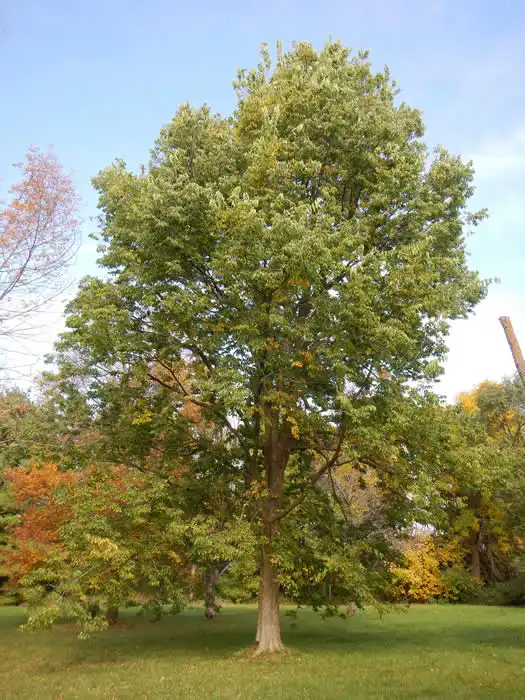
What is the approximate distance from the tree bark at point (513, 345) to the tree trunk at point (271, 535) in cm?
608

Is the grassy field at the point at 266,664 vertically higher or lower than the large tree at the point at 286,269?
lower

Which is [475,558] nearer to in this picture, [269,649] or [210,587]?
[210,587]

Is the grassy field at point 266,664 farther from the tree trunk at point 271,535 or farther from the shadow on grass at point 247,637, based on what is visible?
the tree trunk at point 271,535

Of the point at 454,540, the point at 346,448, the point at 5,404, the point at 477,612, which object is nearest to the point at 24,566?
the point at 5,404

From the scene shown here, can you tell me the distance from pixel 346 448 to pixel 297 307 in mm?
4348

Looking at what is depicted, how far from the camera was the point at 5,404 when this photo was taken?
1062 centimetres

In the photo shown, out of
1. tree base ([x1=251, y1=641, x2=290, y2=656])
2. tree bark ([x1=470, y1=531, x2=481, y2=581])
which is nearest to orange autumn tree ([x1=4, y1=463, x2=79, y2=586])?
tree base ([x1=251, y1=641, x2=290, y2=656])

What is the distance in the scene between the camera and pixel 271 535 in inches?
597

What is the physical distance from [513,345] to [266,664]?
9.75 m

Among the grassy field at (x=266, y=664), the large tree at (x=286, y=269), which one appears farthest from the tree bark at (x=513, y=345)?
the grassy field at (x=266, y=664)

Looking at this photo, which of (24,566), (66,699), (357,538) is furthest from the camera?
(24,566)

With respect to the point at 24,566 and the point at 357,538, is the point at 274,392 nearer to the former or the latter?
the point at 357,538

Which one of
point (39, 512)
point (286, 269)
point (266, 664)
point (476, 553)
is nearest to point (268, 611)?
point (266, 664)

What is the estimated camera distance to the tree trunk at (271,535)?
1516cm
